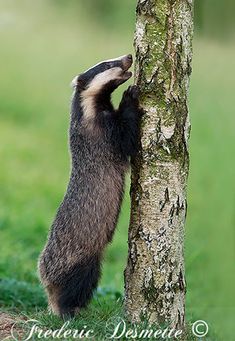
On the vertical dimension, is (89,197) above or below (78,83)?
below

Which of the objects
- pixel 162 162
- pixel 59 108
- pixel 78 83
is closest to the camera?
pixel 162 162

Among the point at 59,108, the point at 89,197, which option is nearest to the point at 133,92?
the point at 89,197

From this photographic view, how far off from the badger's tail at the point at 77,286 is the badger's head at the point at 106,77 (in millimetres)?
989

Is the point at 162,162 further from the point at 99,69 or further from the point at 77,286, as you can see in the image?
the point at 77,286

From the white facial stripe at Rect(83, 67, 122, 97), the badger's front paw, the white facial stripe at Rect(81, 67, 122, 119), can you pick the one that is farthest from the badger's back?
the badger's front paw

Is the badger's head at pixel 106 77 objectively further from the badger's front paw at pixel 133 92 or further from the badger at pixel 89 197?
the badger's front paw at pixel 133 92

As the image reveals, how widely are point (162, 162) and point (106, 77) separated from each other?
72cm

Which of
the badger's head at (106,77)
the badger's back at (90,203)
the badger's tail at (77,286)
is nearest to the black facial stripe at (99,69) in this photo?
the badger's head at (106,77)

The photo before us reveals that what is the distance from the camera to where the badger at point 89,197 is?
16.1ft

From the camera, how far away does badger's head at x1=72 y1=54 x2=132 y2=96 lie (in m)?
4.95

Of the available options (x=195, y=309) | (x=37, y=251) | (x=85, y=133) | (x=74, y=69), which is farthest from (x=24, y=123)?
(x=85, y=133)

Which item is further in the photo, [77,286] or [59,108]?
[59,108]

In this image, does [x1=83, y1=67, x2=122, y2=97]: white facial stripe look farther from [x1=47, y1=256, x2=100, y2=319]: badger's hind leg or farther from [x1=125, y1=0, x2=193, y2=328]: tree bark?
[x1=47, y1=256, x2=100, y2=319]: badger's hind leg

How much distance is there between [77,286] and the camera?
16.2 feet
